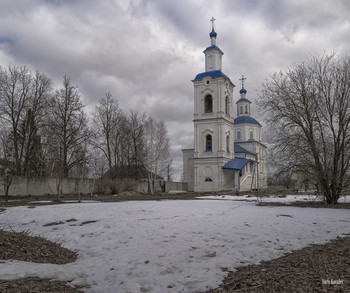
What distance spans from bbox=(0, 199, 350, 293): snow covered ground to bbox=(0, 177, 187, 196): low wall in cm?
1364

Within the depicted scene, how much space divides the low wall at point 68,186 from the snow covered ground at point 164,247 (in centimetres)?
1364

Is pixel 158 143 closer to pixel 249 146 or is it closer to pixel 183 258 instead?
pixel 249 146

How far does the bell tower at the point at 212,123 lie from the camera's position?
133ft

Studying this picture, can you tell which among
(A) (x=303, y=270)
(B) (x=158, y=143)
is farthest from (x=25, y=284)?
(B) (x=158, y=143)

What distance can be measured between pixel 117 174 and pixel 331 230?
32.3 meters

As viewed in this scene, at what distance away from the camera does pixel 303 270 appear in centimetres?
448

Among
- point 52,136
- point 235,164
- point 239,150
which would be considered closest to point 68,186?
point 52,136

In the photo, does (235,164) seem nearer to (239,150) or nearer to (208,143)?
(208,143)

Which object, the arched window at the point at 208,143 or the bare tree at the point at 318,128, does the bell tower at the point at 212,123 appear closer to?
the arched window at the point at 208,143

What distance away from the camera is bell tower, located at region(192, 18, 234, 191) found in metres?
40.6

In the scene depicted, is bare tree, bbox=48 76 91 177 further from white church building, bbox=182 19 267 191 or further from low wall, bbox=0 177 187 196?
white church building, bbox=182 19 267 191

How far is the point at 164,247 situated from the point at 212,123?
3623 centimetres

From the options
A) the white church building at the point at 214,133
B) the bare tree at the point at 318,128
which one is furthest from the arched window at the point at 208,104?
the bare tree at the point at 318,128

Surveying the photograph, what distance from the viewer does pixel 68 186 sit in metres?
28.8
